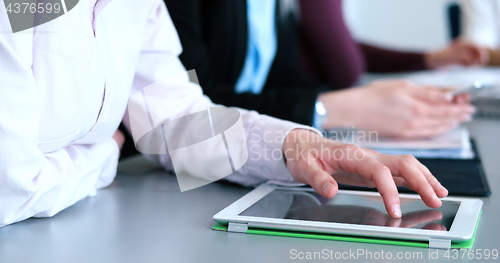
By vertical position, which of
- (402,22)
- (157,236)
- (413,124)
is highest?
(157,236)

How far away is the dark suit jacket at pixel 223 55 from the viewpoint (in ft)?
2.58

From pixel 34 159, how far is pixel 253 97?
47cm

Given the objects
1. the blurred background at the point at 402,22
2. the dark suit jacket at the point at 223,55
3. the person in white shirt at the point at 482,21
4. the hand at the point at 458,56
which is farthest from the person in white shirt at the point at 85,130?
the blurred background at the point at 402,22

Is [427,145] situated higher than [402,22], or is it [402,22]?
[427,145]

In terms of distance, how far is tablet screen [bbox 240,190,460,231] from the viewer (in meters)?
0.39

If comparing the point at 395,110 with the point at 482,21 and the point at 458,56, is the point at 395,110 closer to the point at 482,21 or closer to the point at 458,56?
the point at 458,56

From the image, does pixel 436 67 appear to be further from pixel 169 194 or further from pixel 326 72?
pixel 169 194

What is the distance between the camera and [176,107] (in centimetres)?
61

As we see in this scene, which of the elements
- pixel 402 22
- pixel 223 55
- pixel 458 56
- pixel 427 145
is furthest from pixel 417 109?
pixel 402 22

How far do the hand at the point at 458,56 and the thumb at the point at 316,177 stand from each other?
1.43 meters

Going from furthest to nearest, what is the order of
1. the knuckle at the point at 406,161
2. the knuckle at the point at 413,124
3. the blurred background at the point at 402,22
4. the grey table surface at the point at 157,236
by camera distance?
the blurred background at the point at 402,22, the knuckle at the point at 413,124, the knuckle at the point at 406,161, the grey table surface at the point at 157,236

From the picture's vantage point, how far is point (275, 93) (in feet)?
2.66

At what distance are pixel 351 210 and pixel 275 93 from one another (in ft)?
1.34

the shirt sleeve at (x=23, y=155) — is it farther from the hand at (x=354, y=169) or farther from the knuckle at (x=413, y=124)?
the knuckle at (x=413, y=124)
